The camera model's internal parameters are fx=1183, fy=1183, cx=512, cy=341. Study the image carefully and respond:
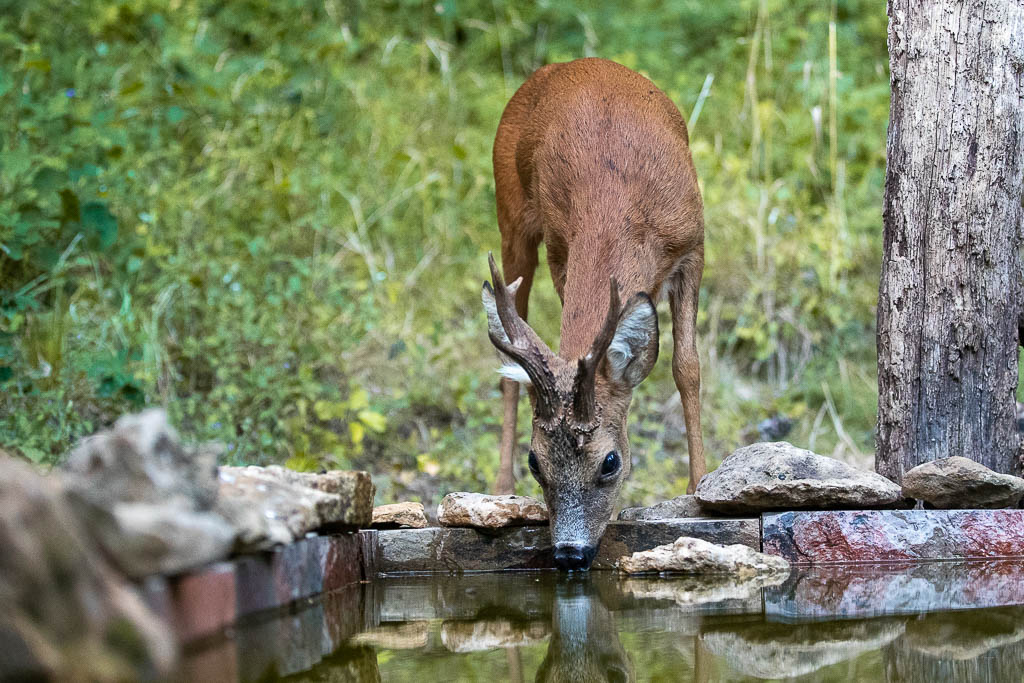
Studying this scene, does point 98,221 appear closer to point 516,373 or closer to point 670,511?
point 516,373

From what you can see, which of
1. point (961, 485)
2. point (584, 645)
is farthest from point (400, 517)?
point (961, 485)

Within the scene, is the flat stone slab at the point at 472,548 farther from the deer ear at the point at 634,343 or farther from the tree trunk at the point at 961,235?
the tree trunk at the point at 961,235

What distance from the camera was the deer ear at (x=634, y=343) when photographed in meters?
4.33

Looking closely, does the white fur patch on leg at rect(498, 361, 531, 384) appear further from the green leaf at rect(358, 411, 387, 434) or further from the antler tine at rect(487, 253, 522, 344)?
the green leaf at rect(358, 411, 387, 434)

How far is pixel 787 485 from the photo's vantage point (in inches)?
160

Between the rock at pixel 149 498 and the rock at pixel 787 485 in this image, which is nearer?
the rock at pixel 149 498

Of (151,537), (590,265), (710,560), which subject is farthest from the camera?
(590,265)

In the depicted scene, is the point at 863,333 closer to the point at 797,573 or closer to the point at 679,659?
the point at 797,573

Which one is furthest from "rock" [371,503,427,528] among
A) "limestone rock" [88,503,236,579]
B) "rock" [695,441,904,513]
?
"limestone rock" [88,503,236,579]

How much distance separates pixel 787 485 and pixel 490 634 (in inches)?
53.8

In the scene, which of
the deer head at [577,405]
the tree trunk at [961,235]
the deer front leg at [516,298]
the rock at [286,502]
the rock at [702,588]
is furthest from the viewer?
the deer front leg at [516,298]

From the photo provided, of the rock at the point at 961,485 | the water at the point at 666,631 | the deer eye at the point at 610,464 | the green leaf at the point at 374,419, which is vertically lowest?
the water at the point at 666,631

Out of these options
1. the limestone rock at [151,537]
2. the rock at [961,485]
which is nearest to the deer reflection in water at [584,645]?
the limestone rock at [151,537]

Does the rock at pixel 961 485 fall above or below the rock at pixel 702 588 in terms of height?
above
